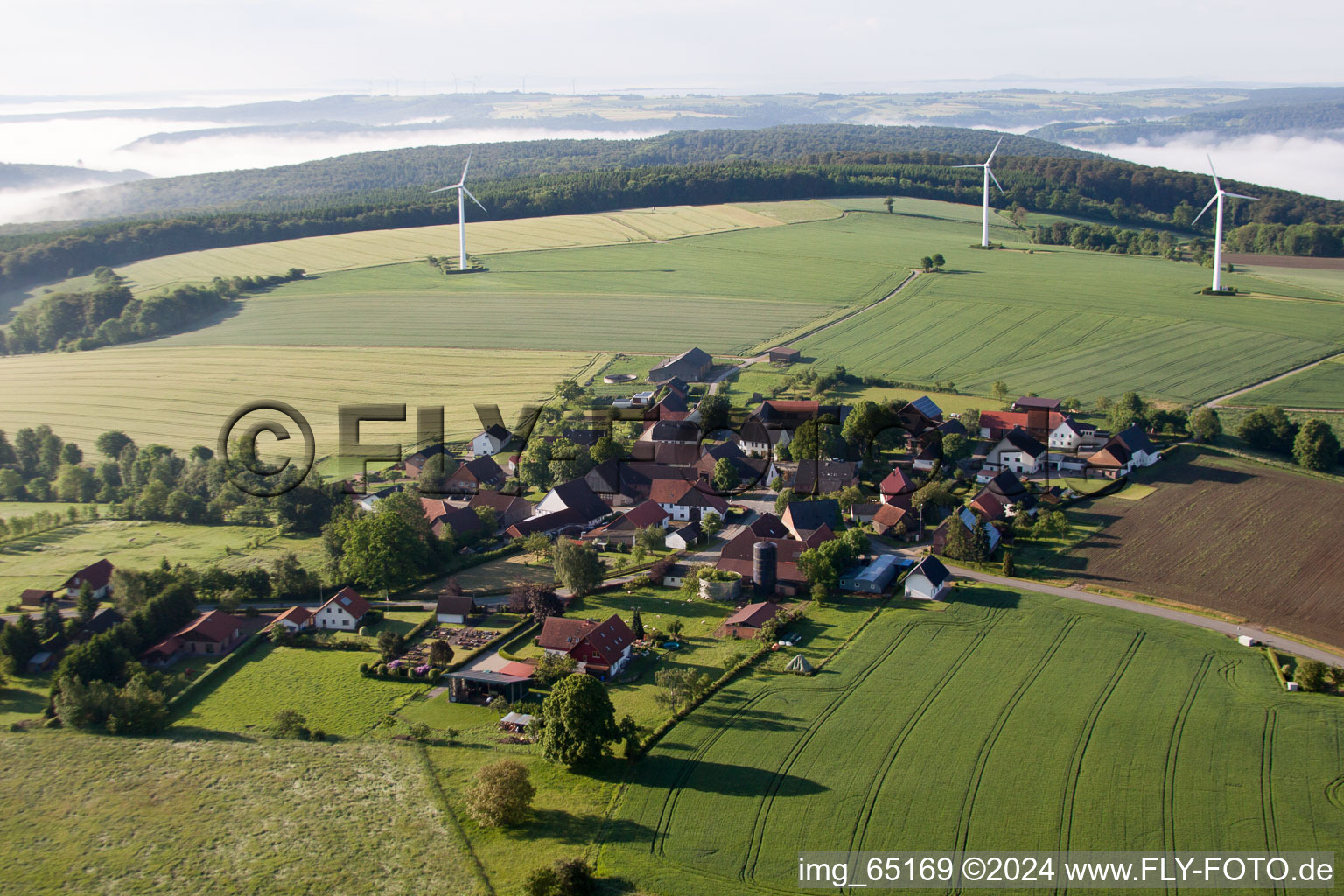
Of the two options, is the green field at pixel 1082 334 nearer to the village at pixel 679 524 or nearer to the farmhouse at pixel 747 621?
the village at pixel 679 524

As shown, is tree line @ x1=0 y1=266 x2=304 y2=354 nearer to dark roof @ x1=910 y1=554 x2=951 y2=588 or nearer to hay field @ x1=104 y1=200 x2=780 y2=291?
hay field @ x1=104 y1=200 x2=780 y2=291

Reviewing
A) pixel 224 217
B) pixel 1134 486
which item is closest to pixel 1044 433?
pixel 1134 486

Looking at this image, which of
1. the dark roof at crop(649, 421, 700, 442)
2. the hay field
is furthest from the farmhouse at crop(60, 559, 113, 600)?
the hay field

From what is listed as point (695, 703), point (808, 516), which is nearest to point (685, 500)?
point (808, 516)

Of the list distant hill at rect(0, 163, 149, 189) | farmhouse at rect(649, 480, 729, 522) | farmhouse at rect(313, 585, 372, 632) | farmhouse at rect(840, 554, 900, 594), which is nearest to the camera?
farmhouse at rect(313, 585, 372, 632)

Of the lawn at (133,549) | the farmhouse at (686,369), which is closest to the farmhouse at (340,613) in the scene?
the lawn at (133,549)

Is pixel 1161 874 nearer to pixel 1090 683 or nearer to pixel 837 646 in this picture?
pixel 1090 683

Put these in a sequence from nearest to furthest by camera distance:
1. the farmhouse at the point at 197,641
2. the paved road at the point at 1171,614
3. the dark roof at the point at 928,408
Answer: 1. the paved road at the point at 1171,614
2. the farmhouse at the point at 197,641
3. the dark roof at the point at 928,408
